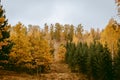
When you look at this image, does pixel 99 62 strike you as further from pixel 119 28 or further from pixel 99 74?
pixel 119 28

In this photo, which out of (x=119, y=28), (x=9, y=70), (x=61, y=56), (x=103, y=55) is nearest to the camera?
(x=119, y=28)

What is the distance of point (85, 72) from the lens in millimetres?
74375

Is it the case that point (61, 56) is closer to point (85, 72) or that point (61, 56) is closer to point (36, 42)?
point (85, 72)

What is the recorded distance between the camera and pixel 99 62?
57344mm

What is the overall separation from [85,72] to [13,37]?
25841mm

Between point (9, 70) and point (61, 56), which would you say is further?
point (61, 56)

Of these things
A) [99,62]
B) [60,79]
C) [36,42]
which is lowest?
[60,79]

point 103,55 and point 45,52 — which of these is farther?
point 45,52

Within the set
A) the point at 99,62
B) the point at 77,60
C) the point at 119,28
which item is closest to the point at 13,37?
the point at 99,62

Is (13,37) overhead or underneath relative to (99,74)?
overhead

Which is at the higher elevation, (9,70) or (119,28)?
(119,28)

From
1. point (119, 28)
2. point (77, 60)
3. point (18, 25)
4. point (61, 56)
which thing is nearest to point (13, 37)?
point (18, 25)

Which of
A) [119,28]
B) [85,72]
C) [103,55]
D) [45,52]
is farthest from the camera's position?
[85,72]

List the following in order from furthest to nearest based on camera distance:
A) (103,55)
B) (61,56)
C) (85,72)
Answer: (61,56)
(85,72)
(103,55)
